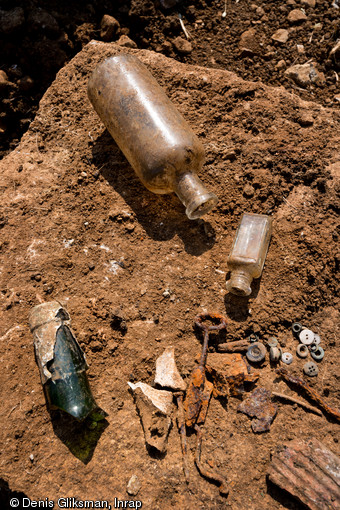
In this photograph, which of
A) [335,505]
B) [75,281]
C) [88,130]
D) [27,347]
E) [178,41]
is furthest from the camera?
[178,41]

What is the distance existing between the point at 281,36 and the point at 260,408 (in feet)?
11.6

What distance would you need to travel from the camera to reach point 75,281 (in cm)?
263

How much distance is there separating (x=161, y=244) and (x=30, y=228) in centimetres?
95

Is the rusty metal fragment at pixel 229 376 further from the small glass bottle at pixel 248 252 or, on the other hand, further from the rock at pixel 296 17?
the rock at pixel 296 17

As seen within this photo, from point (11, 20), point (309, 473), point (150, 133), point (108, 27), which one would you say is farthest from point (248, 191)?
point (11, 20)

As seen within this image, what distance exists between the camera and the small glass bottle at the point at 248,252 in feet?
8.18

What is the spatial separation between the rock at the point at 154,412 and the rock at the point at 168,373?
53 mm

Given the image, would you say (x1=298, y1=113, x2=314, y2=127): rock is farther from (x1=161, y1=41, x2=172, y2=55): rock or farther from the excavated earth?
(x1=161, y1=41, x2=172, y2=55): rock

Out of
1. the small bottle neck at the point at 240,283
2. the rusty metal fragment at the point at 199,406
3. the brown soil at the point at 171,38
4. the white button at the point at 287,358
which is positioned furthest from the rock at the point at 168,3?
the white button at the point at 287,358

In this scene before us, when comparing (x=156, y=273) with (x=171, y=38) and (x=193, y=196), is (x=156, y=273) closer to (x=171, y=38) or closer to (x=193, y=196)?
(x=193, y=196)

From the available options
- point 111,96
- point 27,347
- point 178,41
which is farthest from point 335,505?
point 178,41

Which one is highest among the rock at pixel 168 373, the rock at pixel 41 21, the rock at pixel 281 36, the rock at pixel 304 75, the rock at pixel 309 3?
the rock at pixel 41 21

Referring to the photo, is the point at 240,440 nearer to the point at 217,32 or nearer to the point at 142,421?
the point at 142,421

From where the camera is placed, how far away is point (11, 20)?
355cm
